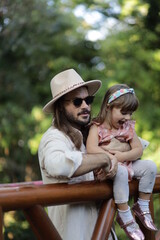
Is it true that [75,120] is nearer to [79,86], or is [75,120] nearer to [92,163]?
[79,86]

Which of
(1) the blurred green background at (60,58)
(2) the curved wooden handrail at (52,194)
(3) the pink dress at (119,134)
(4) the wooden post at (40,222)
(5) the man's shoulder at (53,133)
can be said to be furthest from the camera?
(1) the blurred green background at (60,58)

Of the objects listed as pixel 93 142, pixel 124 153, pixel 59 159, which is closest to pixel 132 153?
pixel 124 153

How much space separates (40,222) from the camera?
1.93 metres

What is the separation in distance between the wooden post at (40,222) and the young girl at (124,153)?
0.35m

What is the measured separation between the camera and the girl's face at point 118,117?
245cm

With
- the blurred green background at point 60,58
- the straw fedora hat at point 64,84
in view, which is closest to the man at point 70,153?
the straw fedora hat at point 64,84

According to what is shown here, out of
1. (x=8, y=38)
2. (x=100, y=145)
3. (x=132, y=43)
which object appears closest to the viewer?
(x=100, y=145)

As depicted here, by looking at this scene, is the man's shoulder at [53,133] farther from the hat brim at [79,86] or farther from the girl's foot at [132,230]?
the girl's foot at [132,230]

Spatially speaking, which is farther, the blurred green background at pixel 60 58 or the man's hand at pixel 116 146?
the blurred green background at pixel 60 58

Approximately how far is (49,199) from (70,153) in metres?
0.22

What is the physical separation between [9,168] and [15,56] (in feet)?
6.85

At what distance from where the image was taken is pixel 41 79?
9.04 m

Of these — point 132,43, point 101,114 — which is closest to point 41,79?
point 132,43

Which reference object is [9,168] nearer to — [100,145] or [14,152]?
[14,152]
